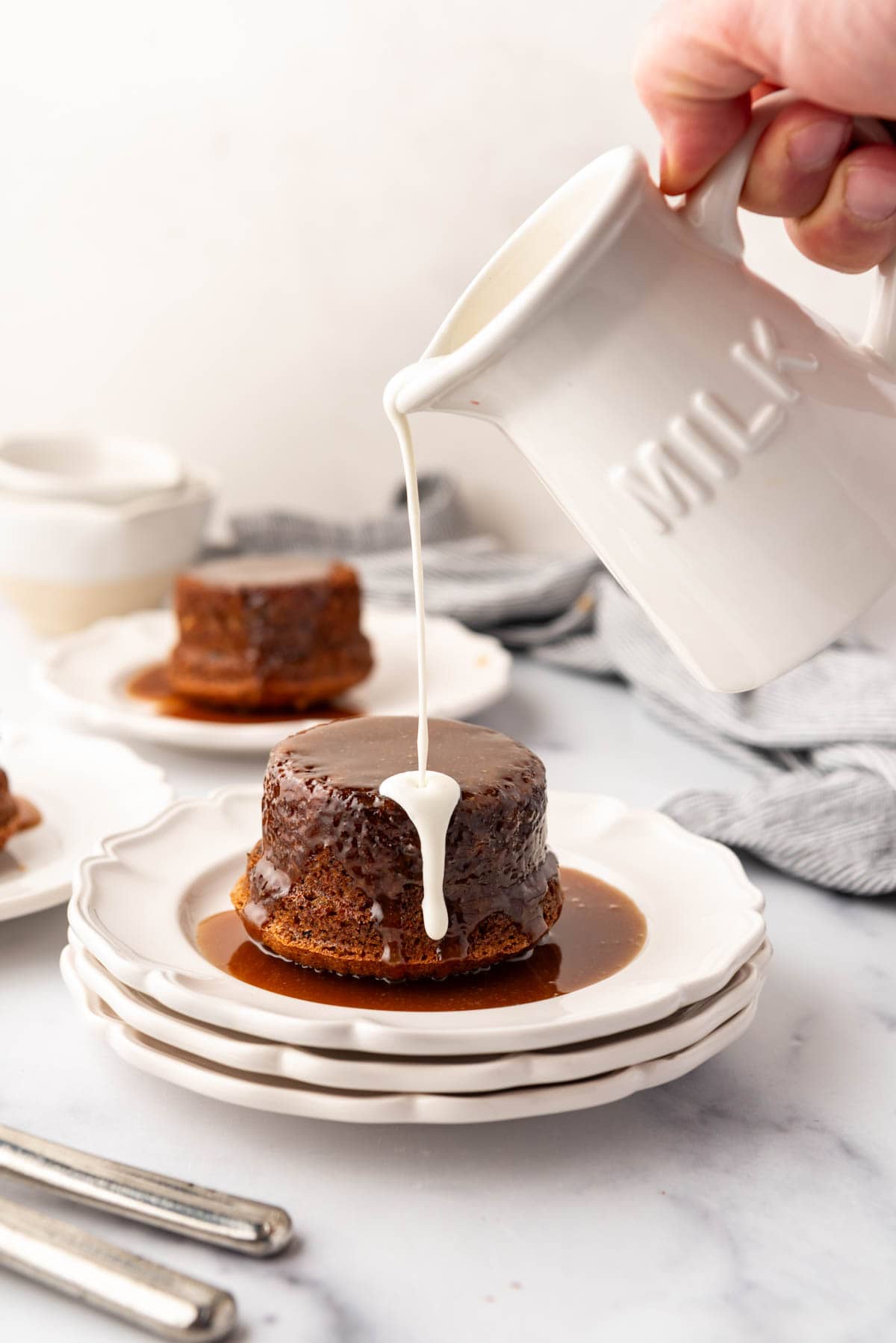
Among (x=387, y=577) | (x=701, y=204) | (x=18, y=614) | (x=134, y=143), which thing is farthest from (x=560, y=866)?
(x=134, y=143)

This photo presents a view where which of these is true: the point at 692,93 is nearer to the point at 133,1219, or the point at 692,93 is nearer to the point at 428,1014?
the point at 428,1014

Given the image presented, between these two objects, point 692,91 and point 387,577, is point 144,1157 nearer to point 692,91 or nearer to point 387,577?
point 692,91

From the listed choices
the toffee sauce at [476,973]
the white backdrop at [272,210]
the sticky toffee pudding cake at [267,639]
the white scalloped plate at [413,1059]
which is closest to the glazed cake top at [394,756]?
the toffee sauce at [476,973]

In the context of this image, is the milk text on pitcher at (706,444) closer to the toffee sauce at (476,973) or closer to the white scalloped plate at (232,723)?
the toffee sauce at (476,973)

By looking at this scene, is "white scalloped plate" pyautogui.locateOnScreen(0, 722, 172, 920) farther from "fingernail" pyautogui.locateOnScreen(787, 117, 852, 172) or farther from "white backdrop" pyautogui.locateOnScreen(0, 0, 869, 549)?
"white backdrop" pyautogui.locateOnScreen(0, 0, 869, 549)

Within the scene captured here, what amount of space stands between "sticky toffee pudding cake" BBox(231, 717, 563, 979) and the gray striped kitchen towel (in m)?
0.44

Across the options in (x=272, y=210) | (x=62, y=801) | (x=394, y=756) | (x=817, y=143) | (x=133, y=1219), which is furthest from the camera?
(x=272, y=210)

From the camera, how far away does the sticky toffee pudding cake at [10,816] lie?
1.52 meters

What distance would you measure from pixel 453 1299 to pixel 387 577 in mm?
1912

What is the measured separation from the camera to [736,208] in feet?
3.72

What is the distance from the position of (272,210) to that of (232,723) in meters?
1.55

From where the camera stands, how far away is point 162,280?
330 centimetres

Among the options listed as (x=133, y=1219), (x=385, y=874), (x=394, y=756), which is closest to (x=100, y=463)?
(x=394, y=756)

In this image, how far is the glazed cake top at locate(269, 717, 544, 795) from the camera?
4.21 ft
